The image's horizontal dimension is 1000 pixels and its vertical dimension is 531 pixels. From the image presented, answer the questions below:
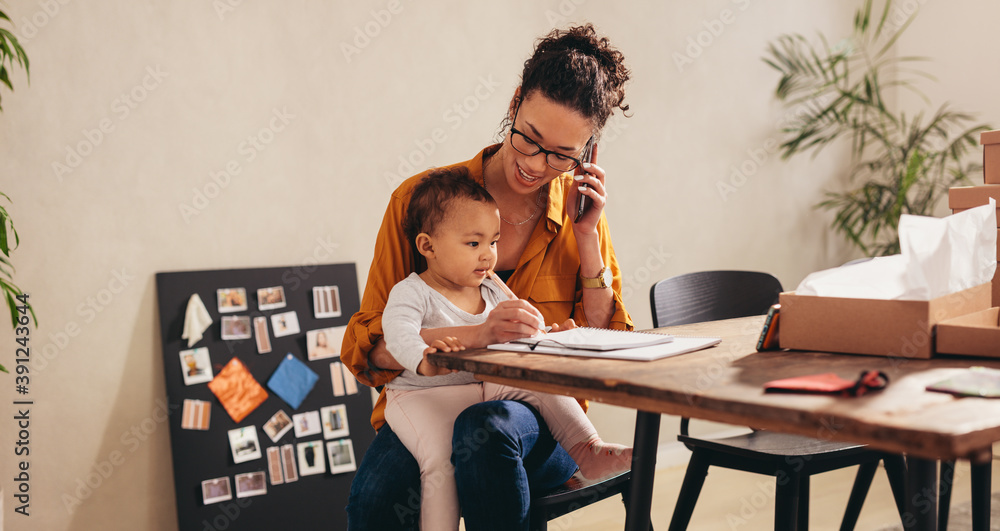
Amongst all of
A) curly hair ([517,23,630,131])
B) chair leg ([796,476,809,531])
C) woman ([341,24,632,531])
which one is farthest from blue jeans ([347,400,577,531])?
chair leg ([796,476,809,531])

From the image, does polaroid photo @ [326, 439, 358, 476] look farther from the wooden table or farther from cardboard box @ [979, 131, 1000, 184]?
cardboard box @ [979, 131, 1000, 184]

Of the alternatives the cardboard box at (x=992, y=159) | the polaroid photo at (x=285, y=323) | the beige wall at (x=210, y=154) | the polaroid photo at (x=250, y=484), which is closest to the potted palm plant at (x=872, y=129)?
the beige wall at (x=210, y=154)

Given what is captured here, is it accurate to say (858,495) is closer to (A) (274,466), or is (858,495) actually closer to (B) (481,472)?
(B) (481,472)

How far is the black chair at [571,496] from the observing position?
1.41 m

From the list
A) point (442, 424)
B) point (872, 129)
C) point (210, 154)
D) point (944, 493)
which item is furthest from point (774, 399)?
point (872, 129)

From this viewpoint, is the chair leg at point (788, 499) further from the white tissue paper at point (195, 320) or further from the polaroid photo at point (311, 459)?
the white tissue paper at point (195, 320)

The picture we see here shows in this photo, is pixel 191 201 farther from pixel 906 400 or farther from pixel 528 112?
pixel 906 400

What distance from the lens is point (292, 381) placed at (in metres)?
2.63

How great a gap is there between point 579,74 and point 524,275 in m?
0.47

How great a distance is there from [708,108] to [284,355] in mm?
2299

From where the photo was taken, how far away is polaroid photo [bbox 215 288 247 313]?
2.55 metres

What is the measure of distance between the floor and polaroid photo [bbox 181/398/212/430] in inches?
49.9

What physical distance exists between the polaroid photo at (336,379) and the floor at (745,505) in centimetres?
91

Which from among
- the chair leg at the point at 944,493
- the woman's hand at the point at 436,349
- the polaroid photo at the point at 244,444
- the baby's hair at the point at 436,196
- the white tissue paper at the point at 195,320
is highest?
the baby's hair at the point at 436,196
